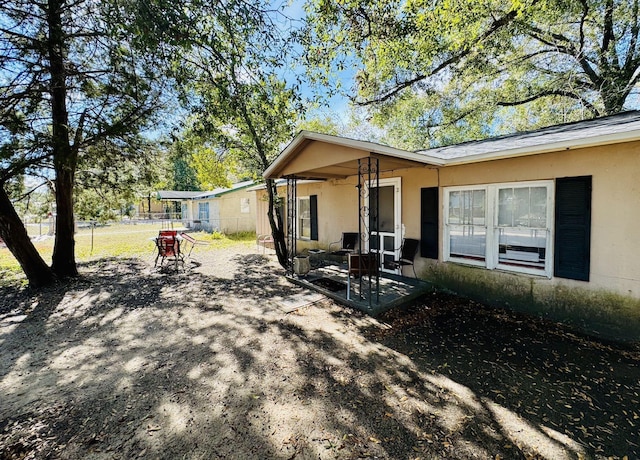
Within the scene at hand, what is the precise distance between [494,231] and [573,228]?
3.55 feet

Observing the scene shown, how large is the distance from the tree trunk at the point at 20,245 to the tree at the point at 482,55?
7.38m

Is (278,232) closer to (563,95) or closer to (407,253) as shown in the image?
(407,253)

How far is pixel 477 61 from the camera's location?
9.48m

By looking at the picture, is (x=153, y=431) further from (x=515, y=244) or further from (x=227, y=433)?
(x=515, y=244)

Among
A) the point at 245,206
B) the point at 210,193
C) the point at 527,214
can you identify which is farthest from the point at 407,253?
the point at 210,193

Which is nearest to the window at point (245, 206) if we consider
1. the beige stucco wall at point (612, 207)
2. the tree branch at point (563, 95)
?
the tree branch at point (563, 95)

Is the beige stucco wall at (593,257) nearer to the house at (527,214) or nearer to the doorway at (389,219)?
the house at (527,214)

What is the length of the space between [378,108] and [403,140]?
550 cm

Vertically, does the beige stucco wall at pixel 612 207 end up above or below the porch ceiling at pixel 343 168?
below

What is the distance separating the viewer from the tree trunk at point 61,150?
483 centimetres

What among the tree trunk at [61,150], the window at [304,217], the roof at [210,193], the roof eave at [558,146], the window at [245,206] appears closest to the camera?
the roof eave at [558,146]

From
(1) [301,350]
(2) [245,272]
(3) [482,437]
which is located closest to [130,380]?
(1) [301,350]

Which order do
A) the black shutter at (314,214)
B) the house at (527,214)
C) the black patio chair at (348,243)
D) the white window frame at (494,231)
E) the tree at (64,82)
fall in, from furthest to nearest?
the black shutter at (314,214), the black patio chair at (348,243), the tree at (64,82), the white window frame at (494,231), the house at (527,214)

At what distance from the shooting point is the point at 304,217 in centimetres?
966
